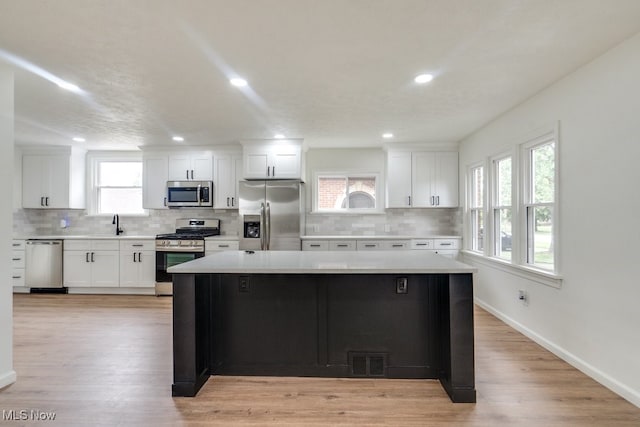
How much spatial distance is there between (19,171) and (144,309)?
3432mm

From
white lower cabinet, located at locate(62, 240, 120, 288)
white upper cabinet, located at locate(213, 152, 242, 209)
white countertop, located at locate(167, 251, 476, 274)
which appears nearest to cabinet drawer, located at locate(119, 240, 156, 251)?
white lower cabinet, located at locate(62, 240, 120, 288)

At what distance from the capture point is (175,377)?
241 cm

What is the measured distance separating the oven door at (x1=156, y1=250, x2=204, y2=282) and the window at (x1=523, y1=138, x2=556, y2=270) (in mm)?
4305

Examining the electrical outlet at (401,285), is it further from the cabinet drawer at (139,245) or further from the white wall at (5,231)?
the cabinet drawer at (139,245)

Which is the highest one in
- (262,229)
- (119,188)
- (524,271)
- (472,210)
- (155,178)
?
(155,178)

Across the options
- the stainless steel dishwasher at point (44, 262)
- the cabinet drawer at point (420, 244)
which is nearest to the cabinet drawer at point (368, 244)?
the cabinet drawer at point (420, 244)

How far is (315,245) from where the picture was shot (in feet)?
17.5

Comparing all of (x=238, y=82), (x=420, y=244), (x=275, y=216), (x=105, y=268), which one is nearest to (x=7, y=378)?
(x=238, y=82)

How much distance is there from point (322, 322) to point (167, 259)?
3.57 m

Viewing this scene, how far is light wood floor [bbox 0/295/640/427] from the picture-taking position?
83.2 inches

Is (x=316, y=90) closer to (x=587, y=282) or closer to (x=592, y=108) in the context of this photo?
(x=592, y=108)

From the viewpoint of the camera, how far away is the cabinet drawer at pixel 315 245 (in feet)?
17.4

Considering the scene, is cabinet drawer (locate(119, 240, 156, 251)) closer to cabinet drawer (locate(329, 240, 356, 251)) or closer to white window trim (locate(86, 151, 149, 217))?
white window trim (locate(86, 151, 149, 217))

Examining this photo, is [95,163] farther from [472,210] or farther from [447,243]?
[472,210]
